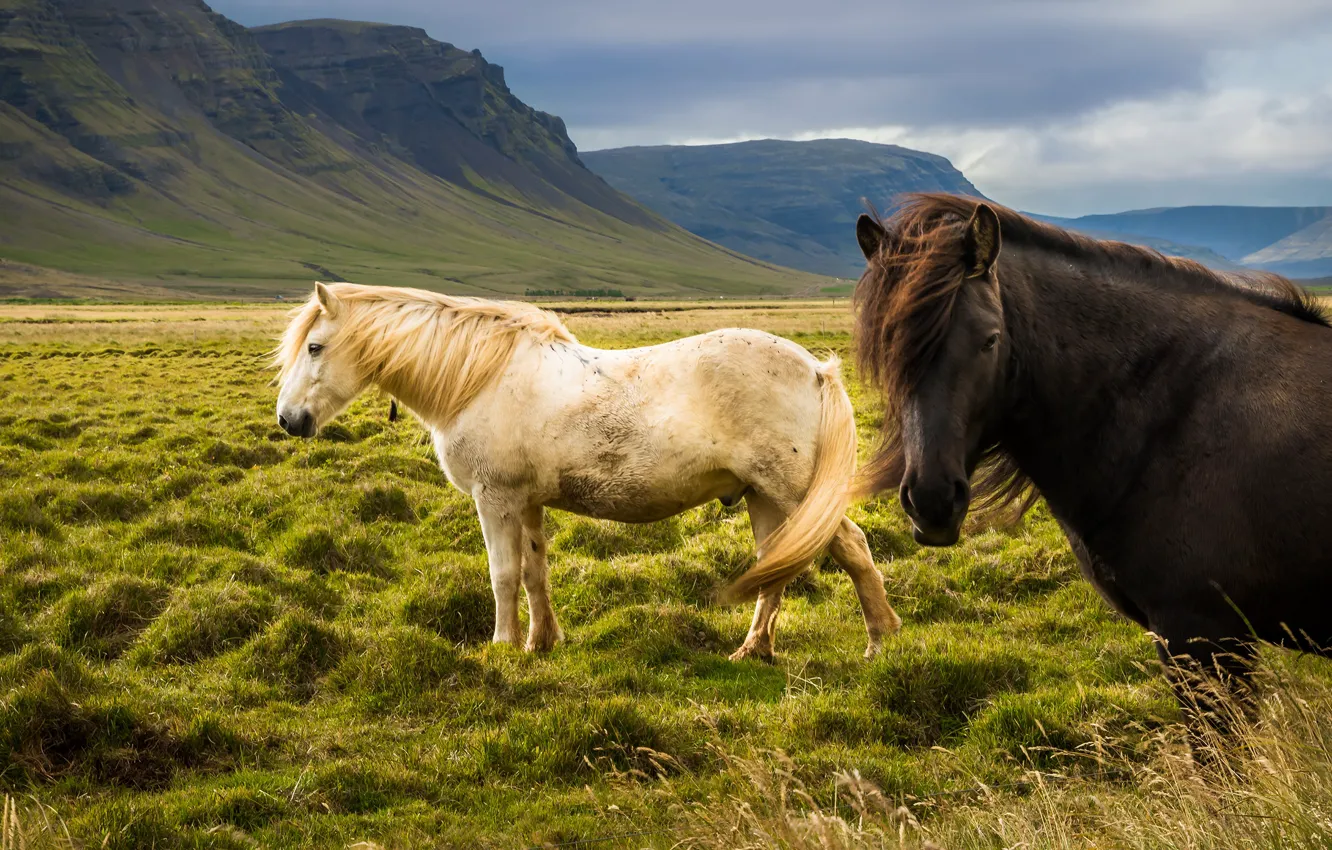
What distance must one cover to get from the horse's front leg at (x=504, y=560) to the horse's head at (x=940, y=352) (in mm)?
4064

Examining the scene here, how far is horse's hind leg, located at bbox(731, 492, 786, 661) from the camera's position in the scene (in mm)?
7273

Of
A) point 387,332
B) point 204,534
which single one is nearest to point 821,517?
point 387,332

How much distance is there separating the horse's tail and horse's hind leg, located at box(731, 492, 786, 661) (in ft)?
0.91

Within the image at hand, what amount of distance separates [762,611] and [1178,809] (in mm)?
4097

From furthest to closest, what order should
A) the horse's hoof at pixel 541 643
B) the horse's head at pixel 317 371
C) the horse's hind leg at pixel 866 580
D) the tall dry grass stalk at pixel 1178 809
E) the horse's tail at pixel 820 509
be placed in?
1. the horse's head at pixel 317 371
2. the horse's hoof at pixel 541 643
3. the horse's hind leg at pixel 866 580
4. the horse's tail at pixel 820 509
5. the tall dry grass stalk at pixel 1178 809

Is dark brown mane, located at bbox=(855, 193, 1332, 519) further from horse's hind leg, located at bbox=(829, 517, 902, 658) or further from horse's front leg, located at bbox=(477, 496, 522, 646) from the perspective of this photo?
horse's front leg, located at bbox=(477, 496, 522, 646)

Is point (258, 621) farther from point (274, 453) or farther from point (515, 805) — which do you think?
point (274, 453)

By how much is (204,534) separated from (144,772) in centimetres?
510

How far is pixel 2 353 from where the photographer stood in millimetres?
30281

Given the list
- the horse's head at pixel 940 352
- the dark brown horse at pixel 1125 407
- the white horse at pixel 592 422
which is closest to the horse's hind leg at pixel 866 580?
the white horse at pixel 592 422

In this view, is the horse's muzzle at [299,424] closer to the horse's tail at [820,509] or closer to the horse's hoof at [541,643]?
the horse's hoof at [541,643]

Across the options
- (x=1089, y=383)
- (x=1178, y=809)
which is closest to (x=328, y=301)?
(x=1089, y=383)

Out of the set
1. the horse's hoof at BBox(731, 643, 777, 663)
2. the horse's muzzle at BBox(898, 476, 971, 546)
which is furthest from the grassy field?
the horse's muzzle at BBox(898, 476, 971, 546)

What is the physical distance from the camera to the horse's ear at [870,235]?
3982 millimetres
